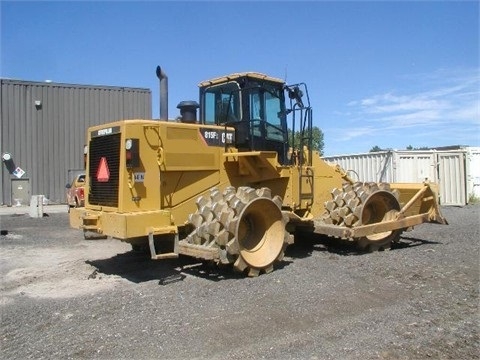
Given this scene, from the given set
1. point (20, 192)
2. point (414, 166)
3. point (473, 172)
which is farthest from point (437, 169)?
point (20, 192)

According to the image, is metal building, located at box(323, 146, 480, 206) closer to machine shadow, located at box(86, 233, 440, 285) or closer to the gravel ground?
machine shadow, located at box(86, 233, 440, 285)

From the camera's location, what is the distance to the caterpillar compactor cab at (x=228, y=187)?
7.02m

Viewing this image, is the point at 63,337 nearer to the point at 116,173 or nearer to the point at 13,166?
the point at 116,173

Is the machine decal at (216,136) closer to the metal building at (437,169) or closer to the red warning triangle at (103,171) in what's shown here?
the red warning triangle at (103,171)

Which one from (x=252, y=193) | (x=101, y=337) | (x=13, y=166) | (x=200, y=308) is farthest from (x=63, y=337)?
(x=13, y=166)

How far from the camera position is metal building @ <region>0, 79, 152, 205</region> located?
24.9 meters

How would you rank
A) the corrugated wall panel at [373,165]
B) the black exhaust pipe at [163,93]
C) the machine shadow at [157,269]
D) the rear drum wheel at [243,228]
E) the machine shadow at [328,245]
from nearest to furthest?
the rear drum wheel at [243,228], the machine shadow at [157,269], the black exhaust pipe at [163,93], the machine shadow at [328,245], the corrugated wall panel at [373,165]

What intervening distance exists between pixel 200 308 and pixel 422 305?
255 cm

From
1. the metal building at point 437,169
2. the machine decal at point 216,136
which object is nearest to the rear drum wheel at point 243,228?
the machine decal at point 216,136

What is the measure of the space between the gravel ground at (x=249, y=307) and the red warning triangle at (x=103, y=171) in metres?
1.50

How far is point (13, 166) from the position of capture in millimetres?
24812

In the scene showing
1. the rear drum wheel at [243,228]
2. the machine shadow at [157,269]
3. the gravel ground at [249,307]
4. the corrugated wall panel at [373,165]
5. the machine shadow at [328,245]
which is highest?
the corrugated wall panel at [373,165]

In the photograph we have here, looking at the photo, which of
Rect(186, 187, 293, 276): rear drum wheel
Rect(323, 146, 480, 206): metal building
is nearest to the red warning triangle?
Rect(186, 187, 293, 276): rear drum wheel

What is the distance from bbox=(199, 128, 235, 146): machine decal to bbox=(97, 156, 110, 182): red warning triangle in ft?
5.12
